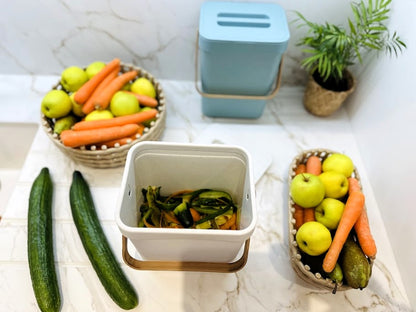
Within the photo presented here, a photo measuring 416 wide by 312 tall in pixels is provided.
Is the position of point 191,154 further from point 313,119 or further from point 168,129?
point 313,119

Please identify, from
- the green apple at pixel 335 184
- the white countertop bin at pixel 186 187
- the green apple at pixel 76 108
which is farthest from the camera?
the green apple at pixel 76 108

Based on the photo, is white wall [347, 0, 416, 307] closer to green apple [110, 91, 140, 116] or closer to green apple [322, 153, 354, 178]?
green apple [322, 153, 354, 178]

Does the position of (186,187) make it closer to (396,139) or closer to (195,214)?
(195,214)

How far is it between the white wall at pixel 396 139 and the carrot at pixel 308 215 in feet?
0.67

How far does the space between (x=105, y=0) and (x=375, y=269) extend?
0.96 m

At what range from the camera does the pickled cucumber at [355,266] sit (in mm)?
574

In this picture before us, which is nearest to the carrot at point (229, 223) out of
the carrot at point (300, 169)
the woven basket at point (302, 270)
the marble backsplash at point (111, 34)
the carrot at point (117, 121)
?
the woven basket at point (302, 270)

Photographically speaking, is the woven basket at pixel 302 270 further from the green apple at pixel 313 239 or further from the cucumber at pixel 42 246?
the cucumber at pixel 42 246

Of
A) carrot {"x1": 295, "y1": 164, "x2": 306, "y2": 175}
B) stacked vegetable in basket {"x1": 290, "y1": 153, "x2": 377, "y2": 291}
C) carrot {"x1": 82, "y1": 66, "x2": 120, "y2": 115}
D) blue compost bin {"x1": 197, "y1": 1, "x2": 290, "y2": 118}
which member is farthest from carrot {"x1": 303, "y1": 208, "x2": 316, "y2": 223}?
carrot {"x1": 82, "y1": 66, "x2": 120, "y2": 115}

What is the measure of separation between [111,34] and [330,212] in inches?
30.7

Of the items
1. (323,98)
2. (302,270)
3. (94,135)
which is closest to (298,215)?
(302,270)

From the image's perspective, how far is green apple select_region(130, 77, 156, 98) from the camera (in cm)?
85

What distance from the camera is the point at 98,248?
0.65 metres

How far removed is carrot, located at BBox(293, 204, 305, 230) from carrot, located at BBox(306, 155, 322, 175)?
99 millimetres
